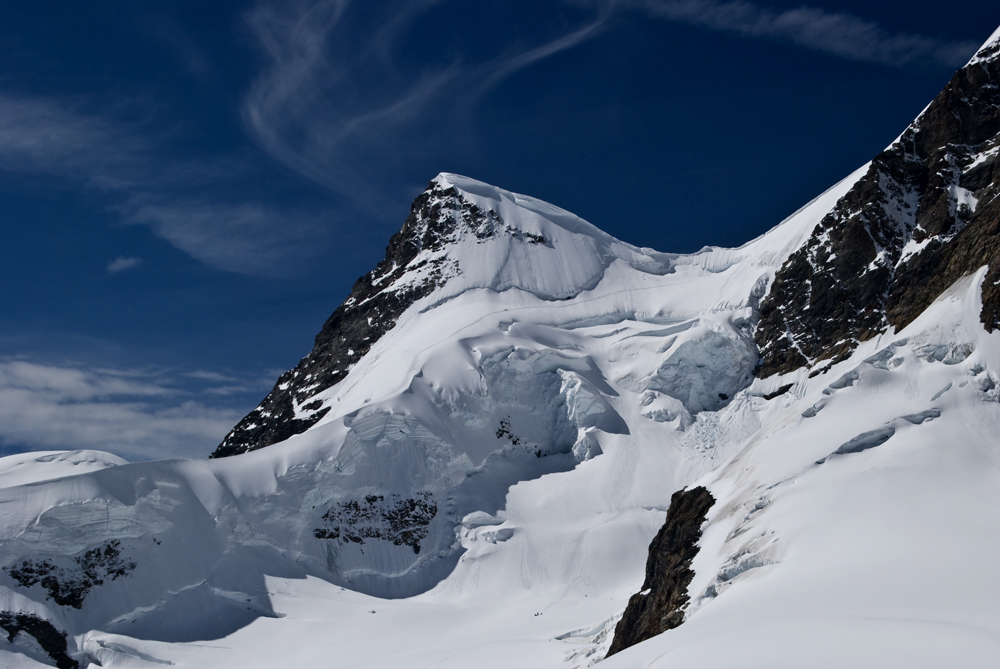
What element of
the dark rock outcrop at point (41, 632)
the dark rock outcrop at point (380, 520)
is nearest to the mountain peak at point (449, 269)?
the dark rock outcrop at point (380, 520)

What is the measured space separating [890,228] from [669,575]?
3601 cm

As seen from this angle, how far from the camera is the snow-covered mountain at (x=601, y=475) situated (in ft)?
70.3

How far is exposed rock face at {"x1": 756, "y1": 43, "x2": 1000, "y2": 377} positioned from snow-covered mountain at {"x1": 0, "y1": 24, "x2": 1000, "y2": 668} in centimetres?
18

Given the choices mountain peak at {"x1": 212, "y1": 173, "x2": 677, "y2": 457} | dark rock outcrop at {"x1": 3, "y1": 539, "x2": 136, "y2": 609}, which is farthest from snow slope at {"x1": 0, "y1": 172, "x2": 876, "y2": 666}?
mountain peak at {"x1": 212, "y1": 173, "x2": 677, "y2": 457}

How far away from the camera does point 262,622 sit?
1713 inches

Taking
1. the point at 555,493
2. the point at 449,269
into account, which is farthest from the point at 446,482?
the point at 449,269

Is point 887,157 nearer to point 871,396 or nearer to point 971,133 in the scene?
point 971,133

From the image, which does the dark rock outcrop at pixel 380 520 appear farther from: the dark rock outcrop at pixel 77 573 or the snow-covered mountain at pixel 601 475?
the dark rock outcrop at pixel 77 573

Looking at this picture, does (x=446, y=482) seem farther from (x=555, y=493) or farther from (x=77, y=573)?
(x=77, y=573)

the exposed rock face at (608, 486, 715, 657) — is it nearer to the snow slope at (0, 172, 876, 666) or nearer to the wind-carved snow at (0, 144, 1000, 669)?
the wind-carved snow at (0, 144, 1000, 669)

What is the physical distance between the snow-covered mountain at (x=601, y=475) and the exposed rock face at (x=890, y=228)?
179mm

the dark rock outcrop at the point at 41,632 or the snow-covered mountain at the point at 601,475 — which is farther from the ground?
the snow-covered mountain at the point at 601,475

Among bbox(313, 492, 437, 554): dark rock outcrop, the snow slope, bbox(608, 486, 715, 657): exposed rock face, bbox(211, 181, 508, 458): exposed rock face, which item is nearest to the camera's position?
bbox(608, 486, 715, 657): exposed rock face

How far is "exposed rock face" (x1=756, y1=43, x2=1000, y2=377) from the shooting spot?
2023 inches
